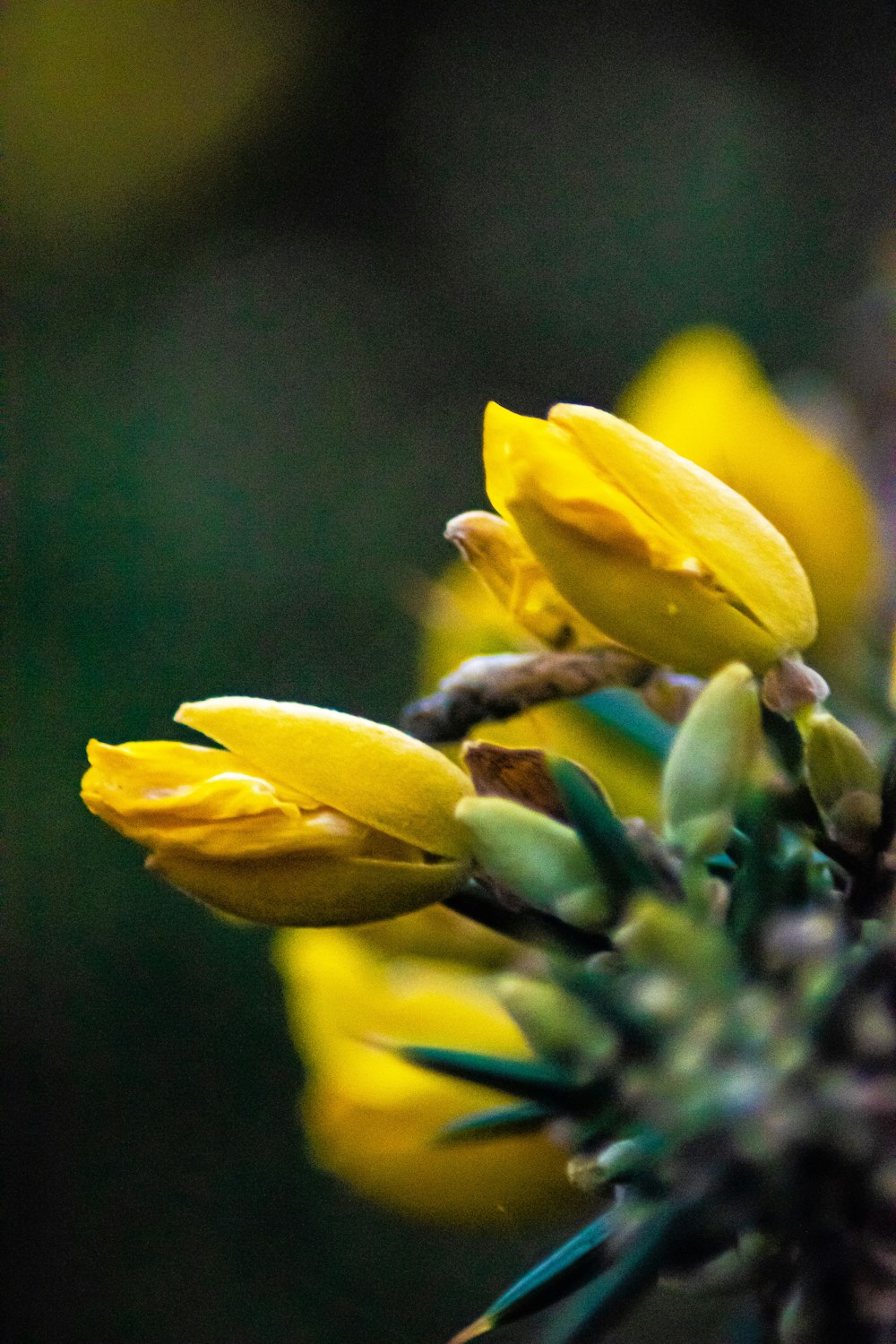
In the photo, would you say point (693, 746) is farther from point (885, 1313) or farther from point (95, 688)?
point (95, 688)

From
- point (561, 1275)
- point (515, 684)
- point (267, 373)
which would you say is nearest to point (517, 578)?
point (515, 684)

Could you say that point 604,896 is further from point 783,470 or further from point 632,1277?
point 783,470

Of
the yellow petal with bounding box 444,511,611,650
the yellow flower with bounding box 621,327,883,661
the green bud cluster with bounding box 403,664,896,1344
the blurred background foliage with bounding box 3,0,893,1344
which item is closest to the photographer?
the green bud cluster with bounding box 403,664,896,1344

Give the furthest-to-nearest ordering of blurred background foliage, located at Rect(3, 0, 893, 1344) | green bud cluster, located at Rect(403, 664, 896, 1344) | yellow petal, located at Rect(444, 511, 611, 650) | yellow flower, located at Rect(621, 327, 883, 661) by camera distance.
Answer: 1. blurred background foliage, located at Rect(3, 0, 893, 1344)
2. yellow flower, located at Rect(621, 327, 883, 661)
3. yellow petal, located at Rect(444, 511, 611, 650)
4. green bud cluster, located at Rect(403, 664, 896, 1344)

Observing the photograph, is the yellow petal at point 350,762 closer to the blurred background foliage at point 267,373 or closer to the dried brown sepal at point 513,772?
the dried brown sepal at point 513,772

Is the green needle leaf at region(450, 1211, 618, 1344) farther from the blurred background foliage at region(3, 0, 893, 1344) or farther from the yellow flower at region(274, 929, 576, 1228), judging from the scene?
the blurred background foliage at region(3, 0, 893, 1344)

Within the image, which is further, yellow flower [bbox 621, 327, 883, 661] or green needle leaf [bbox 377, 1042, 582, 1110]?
yellow flower [bbox 621, 327, 883, 661]

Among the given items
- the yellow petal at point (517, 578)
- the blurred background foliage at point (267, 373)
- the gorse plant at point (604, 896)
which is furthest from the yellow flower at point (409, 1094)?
the blurred background foliage at point (267, 373)

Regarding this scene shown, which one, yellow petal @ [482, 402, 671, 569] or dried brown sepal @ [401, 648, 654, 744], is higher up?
yellow petal @ [482, 402, 671, 569]

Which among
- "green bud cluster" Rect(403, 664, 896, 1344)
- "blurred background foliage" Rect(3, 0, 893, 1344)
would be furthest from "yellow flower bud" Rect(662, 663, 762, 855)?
"blurred background foliage" Rect(3, 0, 893, 1344)

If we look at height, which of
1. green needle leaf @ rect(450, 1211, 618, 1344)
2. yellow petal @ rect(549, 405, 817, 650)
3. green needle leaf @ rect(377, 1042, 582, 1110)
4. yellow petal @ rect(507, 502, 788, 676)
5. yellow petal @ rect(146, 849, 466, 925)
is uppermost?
yellow petal @ rect(549, 405, 817, 650)
